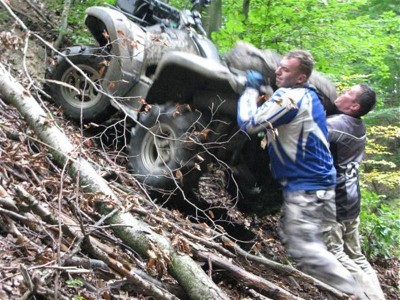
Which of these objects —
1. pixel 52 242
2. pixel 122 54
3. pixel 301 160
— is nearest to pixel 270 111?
pixel 301 160

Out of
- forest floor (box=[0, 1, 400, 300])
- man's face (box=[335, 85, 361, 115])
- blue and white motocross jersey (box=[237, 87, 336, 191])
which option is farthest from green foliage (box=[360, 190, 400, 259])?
blue and white motocross jersey (box=[237, 87, 336, 191])

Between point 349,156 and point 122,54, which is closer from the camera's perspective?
point 349,156

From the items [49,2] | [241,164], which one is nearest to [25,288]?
[241,164]

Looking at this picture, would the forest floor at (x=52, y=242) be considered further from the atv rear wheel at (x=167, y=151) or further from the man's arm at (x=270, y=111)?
the man's arm at (x=270, y=111)

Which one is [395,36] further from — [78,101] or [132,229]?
[132,229]

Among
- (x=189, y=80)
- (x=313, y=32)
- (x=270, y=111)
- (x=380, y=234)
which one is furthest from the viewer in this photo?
(x=313, y=32)

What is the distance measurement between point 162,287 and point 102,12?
396 centimetres

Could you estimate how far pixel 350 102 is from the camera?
4.83 meters

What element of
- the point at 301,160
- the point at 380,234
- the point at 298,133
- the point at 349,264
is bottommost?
the point at 380,234

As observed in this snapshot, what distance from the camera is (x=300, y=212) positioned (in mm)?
4262

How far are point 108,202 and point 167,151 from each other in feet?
5.87

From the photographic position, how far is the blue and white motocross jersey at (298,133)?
4184 mm

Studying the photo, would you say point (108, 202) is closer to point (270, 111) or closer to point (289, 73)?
point (270, 111)

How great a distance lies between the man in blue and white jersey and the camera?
163 inches
